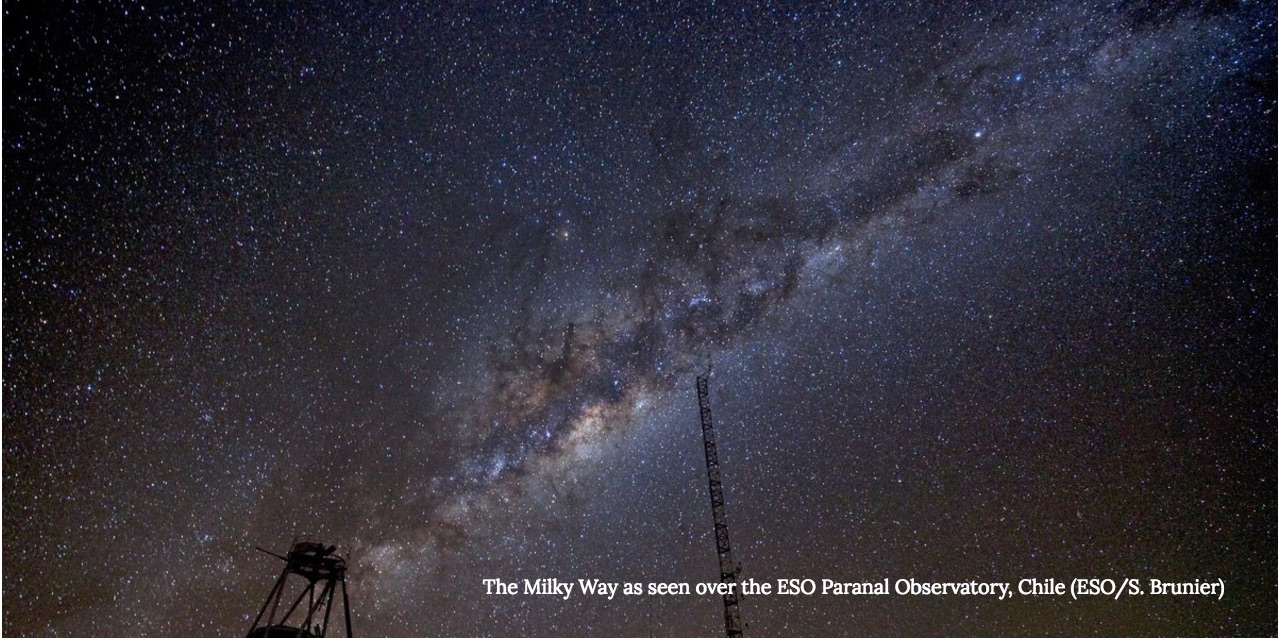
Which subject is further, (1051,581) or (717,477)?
(717,477)

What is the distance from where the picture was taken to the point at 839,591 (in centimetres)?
1727

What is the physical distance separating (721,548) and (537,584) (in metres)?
19.4

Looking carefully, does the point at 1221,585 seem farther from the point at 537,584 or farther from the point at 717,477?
the point at 717,477

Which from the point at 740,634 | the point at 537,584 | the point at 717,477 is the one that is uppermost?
the point at 717,477

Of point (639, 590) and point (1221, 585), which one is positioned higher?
point (639, 590)

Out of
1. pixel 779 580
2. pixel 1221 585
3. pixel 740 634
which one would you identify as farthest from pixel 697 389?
pixel 1221 585

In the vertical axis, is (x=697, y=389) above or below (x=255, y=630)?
above

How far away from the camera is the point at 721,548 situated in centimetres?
3572

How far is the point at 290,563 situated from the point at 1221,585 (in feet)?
80.5

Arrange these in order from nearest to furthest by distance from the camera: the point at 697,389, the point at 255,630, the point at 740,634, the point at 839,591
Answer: the point at 255,630
the point at 839,591
the point at 740,634
the point at 697,389

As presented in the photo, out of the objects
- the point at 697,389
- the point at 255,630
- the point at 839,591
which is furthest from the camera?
the point at 697,389

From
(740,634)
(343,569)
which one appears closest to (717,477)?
(740,634)

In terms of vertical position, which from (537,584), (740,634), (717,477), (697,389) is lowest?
(740,634)

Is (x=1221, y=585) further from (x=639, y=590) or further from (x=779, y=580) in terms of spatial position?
(x=639, y=590)
